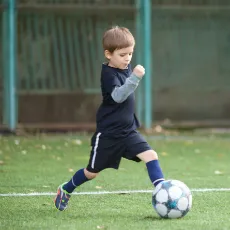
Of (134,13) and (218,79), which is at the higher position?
(134,13)

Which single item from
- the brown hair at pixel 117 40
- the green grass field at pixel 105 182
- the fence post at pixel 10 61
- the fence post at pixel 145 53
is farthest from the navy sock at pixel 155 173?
the fence post at pixel 145 53

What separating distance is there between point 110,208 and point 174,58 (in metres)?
8.96

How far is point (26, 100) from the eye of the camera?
15672 millimetres

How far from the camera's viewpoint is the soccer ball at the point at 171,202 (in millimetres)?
6914

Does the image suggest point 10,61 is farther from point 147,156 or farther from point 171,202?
point 171,202

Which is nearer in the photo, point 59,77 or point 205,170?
point 205,170

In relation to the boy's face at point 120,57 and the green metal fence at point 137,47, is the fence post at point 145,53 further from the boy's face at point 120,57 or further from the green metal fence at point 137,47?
the boy's face at point 120,57

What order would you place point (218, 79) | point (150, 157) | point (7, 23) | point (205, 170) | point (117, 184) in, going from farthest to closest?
1. point (218, 79)
2. point (7, 23)
3. point (205, 170)
4. point (117, 184)
5. point (150, 157)

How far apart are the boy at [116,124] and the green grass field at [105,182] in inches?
14.4

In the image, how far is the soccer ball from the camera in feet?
22.7

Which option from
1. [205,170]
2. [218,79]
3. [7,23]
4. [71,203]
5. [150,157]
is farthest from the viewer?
[218,79]

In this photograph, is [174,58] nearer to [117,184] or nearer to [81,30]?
[81,30]

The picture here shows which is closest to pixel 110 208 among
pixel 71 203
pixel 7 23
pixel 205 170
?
pixel 71 203

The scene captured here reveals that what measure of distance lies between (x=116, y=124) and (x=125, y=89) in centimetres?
40
